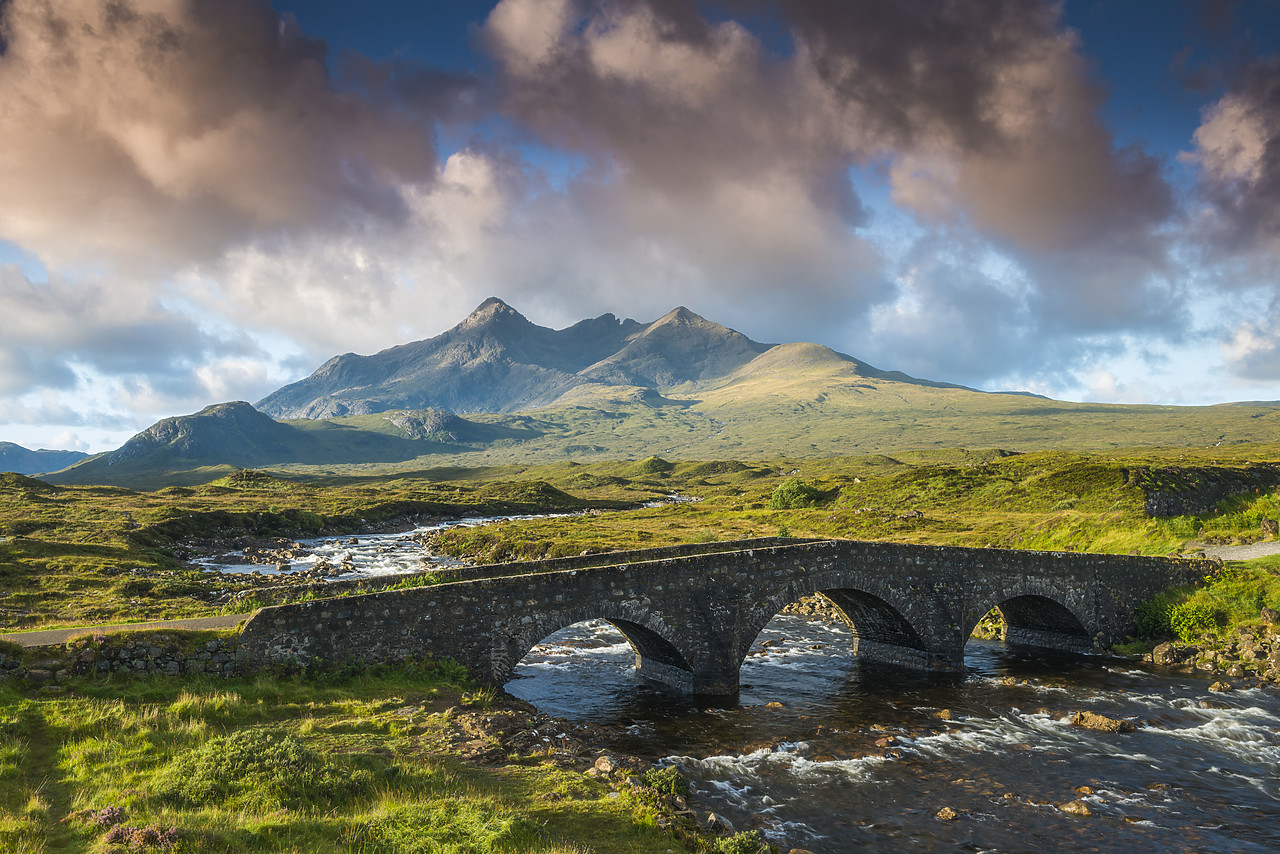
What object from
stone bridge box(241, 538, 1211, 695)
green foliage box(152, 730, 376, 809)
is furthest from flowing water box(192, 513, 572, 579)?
green foliage box(152, 730, 376, 809)

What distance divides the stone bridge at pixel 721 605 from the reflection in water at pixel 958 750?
81.2 inches

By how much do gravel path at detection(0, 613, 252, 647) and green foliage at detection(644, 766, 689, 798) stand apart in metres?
12.5

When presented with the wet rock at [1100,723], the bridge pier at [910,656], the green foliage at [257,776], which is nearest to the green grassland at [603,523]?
the green foliage at [257,776]

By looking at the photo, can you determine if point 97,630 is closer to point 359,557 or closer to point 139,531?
point 359,557

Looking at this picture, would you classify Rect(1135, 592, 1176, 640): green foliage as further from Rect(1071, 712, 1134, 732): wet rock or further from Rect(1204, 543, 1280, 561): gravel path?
Rect(1071, 712, 1134, 732): wet rock

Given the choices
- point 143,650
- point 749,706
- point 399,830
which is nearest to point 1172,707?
point 749,706

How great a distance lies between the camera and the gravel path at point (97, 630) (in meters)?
17.4

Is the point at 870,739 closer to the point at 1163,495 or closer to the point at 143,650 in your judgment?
the point at 143,650

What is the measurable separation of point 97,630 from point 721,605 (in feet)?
65.7

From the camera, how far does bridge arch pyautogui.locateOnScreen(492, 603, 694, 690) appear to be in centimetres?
2238

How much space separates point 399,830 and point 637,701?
16.4 meters

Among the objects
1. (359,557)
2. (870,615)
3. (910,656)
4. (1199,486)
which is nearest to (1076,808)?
(910,656)

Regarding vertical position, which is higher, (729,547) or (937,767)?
(729,547)

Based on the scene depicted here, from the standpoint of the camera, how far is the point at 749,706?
85.9 ft
